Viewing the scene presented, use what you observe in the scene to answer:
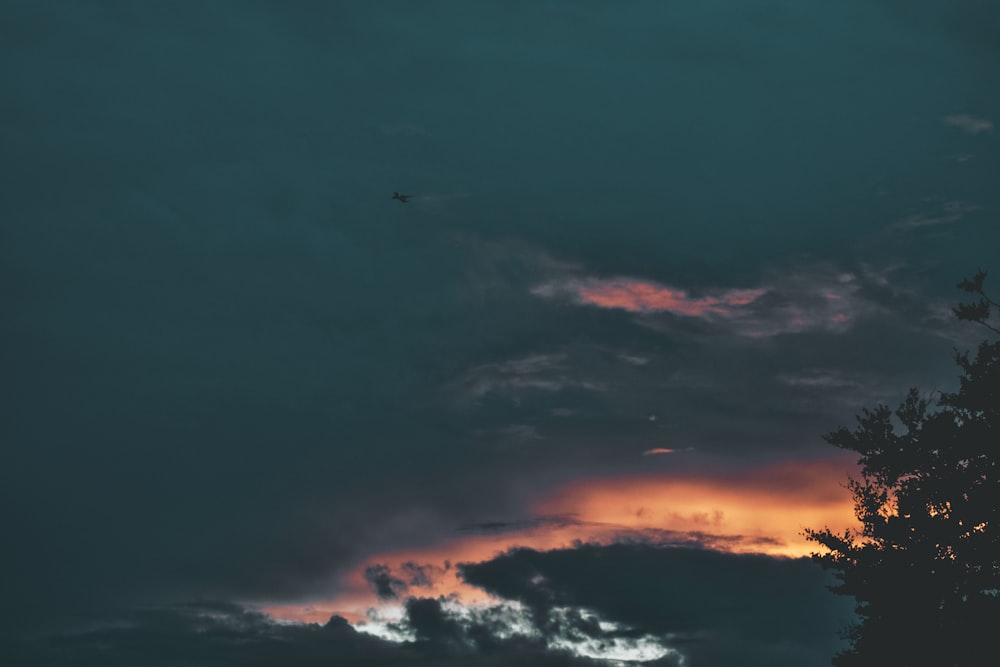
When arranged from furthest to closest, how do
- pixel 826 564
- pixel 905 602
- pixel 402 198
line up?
1. pixel 402 198
2. pixel 826 564
3. pixel 905 602

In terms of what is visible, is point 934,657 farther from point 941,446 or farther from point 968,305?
point 968,305

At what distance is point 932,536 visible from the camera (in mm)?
45719

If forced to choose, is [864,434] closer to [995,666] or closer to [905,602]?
[905,602]

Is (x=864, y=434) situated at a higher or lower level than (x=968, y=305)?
lower

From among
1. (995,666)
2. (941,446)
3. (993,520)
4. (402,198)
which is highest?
(402,198)

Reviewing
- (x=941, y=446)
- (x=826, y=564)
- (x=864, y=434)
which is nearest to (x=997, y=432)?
(x=941, y=446)

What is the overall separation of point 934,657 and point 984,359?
13007 mm

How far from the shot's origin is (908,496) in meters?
46.3

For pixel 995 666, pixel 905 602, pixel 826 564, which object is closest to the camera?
pixel 995 666

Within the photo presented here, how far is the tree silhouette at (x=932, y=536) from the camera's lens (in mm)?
43875

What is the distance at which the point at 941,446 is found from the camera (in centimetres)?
4675

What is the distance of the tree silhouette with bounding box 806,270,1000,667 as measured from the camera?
1727 inches

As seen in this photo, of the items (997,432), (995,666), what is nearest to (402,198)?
(997,432)

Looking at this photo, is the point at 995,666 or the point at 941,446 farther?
the point at 941,446
